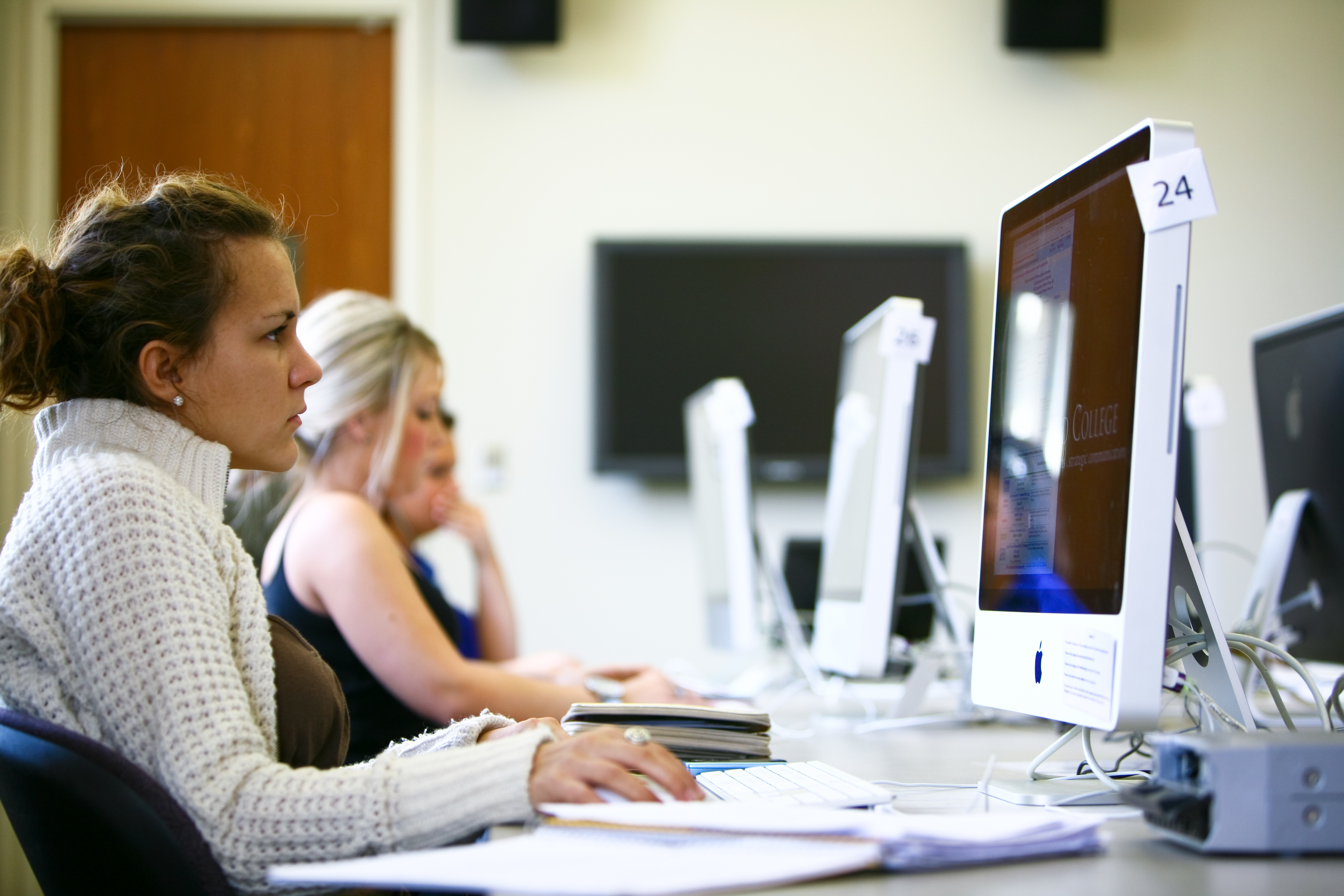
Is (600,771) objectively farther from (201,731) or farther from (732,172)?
(732,172)

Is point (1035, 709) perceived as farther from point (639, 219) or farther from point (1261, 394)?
point (639, 219)

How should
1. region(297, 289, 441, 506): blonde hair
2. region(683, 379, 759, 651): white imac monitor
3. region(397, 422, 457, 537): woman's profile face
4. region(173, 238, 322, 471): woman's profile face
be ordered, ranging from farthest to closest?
region(397, 422, 457, 537): woman's profile face → region(683, 379, 759, 651): white imac monitor → region(297, 289, 441, 506): blonde hair → region(173, 238, 322, 471): woman's profile face

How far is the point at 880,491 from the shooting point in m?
1.53

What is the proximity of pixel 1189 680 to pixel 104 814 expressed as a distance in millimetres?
904

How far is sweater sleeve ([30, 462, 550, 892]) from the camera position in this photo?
0.78 m

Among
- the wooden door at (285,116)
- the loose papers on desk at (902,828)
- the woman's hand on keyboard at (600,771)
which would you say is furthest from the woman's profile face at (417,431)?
the wooden door at (285,116)

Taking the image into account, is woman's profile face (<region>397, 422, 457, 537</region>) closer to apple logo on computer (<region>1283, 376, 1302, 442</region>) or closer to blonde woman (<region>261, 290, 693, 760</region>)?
blonde woman (<region>261, 290, 693, 760</region>)

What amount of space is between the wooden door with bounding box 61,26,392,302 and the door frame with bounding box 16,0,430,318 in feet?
0.10

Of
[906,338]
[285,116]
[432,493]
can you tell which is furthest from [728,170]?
[906,338]

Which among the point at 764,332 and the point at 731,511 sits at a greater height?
the point at 764,332

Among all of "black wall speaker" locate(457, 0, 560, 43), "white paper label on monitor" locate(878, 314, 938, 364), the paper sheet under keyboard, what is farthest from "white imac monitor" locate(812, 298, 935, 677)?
"black wall speaker" locate(457, 0, 560, 43)

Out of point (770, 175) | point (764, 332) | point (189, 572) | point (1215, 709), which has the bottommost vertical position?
point (1215, 709)

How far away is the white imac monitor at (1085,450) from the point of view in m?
0.80

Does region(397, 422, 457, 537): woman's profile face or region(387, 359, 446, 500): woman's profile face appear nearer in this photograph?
region(387, 359, 446, 500): woman's profile face
